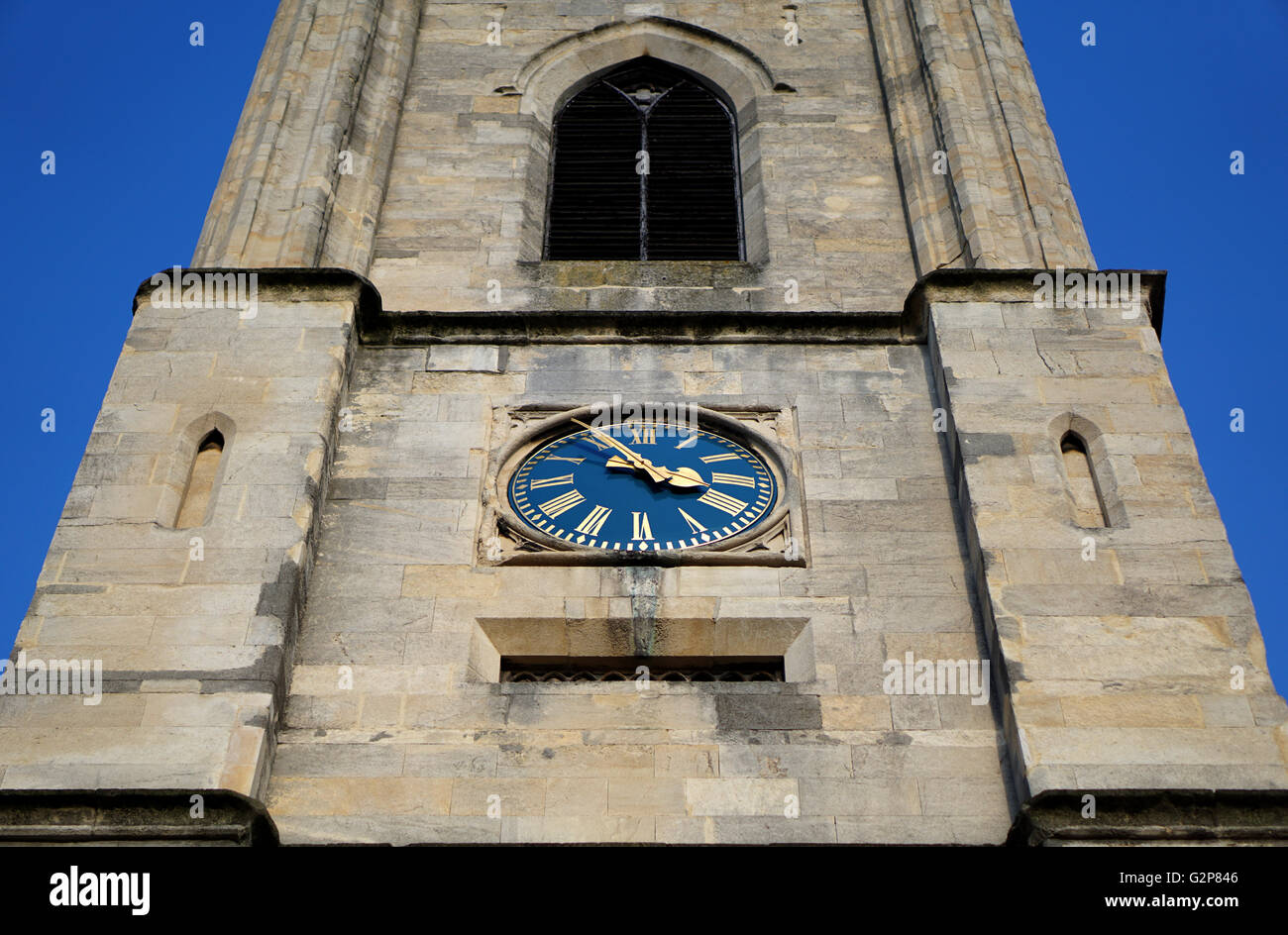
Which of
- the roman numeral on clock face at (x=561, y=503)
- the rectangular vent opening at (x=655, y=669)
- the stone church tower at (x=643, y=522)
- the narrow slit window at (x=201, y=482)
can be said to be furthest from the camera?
the roman numeral on clock face at (x=561, y=503)

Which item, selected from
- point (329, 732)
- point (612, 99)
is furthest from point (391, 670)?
point (612, 99)

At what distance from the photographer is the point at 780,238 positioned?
16188 millimetres

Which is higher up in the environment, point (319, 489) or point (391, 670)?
point (319, 489)

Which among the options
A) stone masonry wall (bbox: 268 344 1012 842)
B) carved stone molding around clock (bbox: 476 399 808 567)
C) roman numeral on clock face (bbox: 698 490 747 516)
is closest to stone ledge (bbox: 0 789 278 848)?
stone masonry wall (bbox: 268 344 1012 842)

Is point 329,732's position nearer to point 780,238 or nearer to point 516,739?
point 516,739

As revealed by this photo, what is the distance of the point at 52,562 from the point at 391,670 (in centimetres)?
211

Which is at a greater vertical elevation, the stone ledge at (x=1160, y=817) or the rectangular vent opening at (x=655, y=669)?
the rectangular vent opening at (x=655, y=669)

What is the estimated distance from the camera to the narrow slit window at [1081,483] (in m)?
11.9

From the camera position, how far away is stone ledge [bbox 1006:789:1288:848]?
9.26 meters

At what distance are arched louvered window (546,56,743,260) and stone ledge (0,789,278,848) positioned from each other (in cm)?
812

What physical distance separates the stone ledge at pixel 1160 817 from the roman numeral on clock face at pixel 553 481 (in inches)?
173

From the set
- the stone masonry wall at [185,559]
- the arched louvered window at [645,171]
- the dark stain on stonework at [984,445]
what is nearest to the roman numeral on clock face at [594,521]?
the stone masonry wall at [185,559]

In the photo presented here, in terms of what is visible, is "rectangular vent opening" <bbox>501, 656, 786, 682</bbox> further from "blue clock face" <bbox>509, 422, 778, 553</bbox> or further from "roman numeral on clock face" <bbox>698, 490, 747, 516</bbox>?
"roman numeral on clock face" <bbox>698, 490, 747, 516</bbox>

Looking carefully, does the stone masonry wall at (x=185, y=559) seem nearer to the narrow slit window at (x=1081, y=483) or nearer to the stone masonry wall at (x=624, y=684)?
the stone masonry wall at (x=624, y=684)
